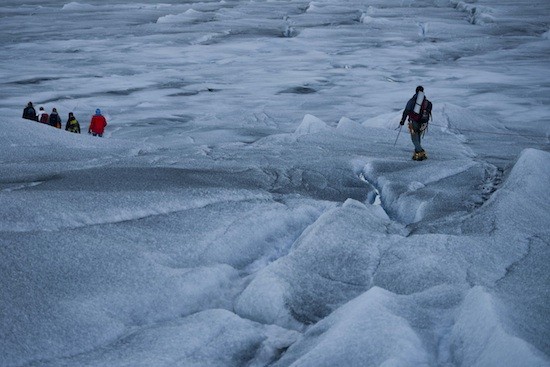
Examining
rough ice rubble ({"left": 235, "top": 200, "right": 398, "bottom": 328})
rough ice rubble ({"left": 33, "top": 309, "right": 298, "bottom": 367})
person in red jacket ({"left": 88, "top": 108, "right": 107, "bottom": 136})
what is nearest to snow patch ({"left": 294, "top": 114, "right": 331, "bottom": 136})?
person in red jacket ({"left": 88, "top": 108, "right": 107, "bottom": 136})

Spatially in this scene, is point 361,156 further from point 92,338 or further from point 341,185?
point 92,338

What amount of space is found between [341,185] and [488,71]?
2101 cm

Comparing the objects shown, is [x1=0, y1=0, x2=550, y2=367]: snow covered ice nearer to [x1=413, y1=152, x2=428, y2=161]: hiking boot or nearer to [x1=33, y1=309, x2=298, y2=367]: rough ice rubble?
[x1=33, y1=309, x2=298, y2=367]: rough ice rubble

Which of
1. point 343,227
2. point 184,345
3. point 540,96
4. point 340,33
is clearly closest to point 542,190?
point 343,227

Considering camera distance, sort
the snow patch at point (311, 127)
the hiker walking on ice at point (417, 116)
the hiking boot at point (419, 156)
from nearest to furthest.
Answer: the hiker walking on ice at point (417, 116) < the hiking boot at point (419, 156) < the snow patch at point (311, 127)

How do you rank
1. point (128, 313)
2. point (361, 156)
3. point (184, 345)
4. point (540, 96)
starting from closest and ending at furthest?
point (184, 345) < point (128, 313) < point (361, 156) < point (540, 96)

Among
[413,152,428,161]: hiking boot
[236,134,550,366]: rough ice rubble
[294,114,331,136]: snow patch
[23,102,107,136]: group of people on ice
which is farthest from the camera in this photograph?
[23,102,107,136]: group of people on ice

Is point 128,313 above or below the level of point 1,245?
below

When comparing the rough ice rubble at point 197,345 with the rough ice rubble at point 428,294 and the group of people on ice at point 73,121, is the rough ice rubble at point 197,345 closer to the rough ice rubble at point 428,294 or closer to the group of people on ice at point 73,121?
the rough ice rubble at point 428,294

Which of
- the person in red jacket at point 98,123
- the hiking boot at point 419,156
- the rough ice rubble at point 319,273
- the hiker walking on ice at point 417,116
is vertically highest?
the hiker walking on ice at point 417,116

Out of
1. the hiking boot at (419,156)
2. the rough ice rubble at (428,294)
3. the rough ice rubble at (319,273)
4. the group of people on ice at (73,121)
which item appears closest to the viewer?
the rough ice rubble at (428,294)

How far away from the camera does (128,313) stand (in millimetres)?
6434

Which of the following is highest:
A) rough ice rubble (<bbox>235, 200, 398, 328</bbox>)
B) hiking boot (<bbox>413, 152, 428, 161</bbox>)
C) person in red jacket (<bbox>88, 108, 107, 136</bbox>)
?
rough ice rubble (<bbox>235, 200, 398, 328</bbox>)

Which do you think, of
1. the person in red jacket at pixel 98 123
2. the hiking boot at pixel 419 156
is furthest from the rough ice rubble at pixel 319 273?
the person in red jacket at pixel 98 123
